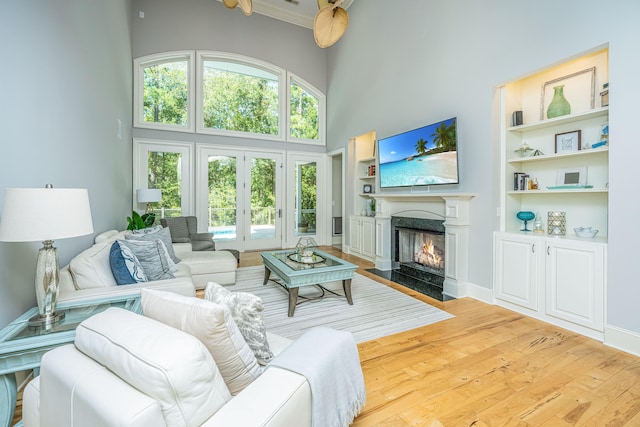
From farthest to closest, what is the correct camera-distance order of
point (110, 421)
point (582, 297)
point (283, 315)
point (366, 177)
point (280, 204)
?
point (280, 204), point (366, 177), point (283, 315), point (582, 297), point (110, 421)

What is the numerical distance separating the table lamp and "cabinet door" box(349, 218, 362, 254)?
4.64 metres

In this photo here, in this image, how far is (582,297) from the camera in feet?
8.41

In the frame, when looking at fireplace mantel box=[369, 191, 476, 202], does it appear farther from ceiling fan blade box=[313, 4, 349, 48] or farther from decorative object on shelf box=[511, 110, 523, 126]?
ceiling fan blade box=[313, 4, 349, 48]

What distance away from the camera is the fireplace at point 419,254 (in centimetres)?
405

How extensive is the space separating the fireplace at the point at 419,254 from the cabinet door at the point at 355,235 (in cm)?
96

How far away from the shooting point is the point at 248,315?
127cm

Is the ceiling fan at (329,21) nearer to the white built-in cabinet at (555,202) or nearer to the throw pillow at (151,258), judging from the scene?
the white built-in cabinet at (555,202)

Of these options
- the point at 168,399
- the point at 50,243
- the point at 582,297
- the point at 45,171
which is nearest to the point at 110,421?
the point at 168,399

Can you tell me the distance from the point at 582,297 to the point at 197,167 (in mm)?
6243

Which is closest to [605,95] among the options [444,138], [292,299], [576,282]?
[444,138]

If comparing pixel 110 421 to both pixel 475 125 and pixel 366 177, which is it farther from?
pixel 366 177

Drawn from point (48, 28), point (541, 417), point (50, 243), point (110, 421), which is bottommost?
point (541, 417)

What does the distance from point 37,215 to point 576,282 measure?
3.99 meters

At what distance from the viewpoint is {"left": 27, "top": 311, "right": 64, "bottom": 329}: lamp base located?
5.24 ft
